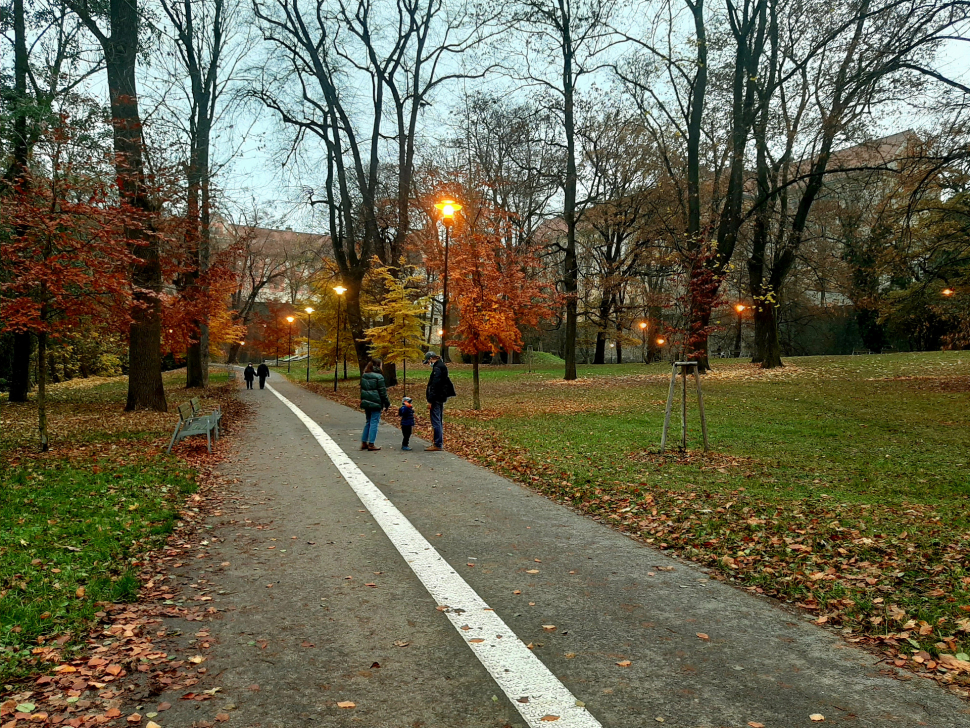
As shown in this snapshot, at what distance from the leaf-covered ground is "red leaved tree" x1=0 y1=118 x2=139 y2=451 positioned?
7410 millimetres

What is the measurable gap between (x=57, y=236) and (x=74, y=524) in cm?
629

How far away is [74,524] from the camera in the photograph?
590 cm

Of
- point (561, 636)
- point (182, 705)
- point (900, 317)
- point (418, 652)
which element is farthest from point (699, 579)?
point (900, 317)

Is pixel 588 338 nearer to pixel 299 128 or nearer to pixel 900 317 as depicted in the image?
pixel 900 317

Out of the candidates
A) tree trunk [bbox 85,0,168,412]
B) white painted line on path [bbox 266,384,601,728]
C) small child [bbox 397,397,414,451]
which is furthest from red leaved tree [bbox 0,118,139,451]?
white painted line on path [bbox 266,384,601,728]

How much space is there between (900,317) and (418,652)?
3608 centimetres

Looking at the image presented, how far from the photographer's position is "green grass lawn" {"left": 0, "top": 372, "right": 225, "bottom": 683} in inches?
154

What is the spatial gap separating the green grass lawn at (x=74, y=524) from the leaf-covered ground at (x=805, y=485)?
4.87 metres

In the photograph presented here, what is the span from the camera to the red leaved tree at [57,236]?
9.64 metres

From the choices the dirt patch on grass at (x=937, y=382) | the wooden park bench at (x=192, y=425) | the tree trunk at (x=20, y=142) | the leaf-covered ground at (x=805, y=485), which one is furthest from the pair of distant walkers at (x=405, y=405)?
the dirt patch on grass at (x=937, y=382)

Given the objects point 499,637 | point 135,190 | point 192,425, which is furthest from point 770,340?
point 499,637

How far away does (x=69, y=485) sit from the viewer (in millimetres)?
7559

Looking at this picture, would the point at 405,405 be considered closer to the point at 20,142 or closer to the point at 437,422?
the point at 437,422

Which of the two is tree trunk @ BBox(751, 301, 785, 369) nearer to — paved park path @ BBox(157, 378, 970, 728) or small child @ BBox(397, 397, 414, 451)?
small child @ BBox(397, 397, 414, 451)
